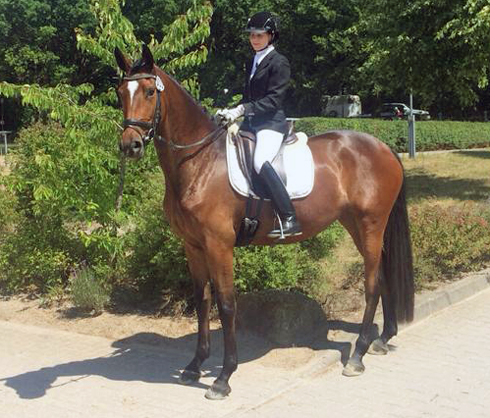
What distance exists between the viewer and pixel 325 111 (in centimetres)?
4847

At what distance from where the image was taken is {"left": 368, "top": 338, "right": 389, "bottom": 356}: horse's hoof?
5922mm

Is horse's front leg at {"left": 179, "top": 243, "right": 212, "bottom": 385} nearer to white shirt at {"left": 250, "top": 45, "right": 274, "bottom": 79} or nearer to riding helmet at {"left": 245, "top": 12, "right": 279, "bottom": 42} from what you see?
white shirt at {"left": 250, "top": 45, "right": 274, "bottom": 79}

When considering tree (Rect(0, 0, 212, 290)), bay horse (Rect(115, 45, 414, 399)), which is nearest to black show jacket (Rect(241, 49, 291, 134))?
bay horse (Rect(115, 45, 414, 399))

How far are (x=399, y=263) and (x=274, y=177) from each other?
1.87 m

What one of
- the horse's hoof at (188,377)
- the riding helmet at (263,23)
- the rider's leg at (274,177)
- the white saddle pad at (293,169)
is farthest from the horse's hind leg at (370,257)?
the riding helmet at (263,23)

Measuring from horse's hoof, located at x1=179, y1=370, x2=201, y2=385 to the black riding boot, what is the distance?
4.38 ft

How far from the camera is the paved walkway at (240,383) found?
4.64m

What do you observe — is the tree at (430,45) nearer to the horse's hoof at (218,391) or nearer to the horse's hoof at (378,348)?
the horse's hoof at (378,348)

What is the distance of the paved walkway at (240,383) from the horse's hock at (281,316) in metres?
0.53

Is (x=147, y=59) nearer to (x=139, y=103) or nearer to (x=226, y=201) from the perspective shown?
(x=139, y=103)

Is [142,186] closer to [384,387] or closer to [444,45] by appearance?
[384,387]

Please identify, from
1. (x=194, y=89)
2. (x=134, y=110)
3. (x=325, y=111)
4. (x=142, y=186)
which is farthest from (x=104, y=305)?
(x=325, y=111)

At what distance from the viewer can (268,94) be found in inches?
203

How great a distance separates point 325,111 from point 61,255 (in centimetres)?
4251
